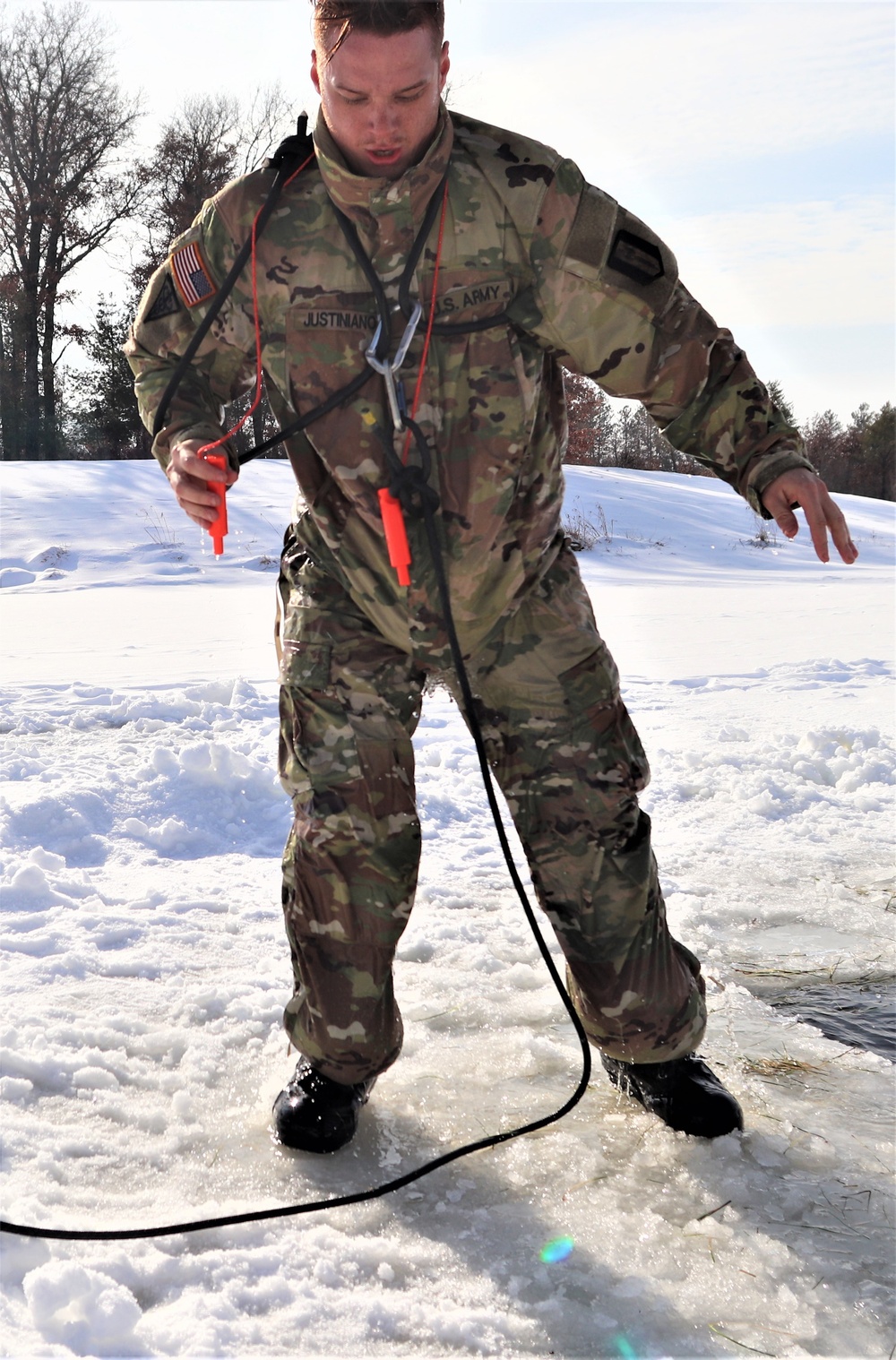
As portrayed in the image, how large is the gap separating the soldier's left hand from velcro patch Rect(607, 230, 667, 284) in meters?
0.46

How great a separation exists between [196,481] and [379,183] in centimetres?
64

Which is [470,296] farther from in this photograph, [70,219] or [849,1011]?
[70,219]

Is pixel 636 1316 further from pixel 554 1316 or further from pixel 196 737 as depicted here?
pixel 196 737

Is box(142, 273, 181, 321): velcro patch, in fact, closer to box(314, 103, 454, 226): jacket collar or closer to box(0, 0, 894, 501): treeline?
box(314, 103, 454, 226): jacket collar

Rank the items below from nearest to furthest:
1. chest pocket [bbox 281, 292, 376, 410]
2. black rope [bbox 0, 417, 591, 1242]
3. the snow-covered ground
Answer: the snow-covered ground, black rope [bbox 0, 417, 591, 1242], chest pocket [bbox 281, 292, 376, 410]

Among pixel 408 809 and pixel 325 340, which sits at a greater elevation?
pixel 325 340

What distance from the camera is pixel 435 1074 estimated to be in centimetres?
268

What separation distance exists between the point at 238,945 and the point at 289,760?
41.1 inches

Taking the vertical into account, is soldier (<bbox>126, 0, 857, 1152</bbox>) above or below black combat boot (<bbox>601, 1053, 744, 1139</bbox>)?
above

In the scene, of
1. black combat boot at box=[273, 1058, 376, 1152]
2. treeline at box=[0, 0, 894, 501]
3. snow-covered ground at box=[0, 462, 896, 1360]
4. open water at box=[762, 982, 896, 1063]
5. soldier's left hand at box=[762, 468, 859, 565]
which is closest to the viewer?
snow-covered ground at box=[0, 462, 896, 1360]

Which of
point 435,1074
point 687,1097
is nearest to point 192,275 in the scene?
point 435,1074

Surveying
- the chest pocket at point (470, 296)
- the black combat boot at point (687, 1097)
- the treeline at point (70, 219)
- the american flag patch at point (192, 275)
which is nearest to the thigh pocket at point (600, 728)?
the black combat boot at point (687, 1097)

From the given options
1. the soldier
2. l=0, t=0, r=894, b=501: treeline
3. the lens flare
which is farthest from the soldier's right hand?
l=0, t=0, r=894, b=501: treeline

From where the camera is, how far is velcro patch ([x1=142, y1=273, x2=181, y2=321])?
2385mm
